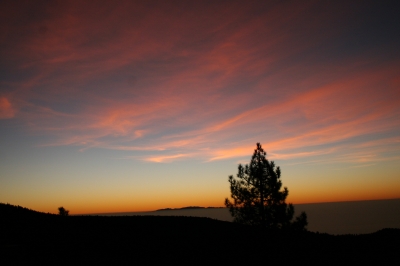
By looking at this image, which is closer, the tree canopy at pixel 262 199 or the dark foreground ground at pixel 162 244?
the dark foreground ground at pixel 162 244

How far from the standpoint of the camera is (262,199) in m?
26.5

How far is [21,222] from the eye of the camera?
1470 cm

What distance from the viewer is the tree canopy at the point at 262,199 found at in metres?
26.0

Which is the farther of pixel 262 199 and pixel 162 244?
pixel 262 199

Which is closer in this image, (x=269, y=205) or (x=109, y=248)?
(x=109, y=248)

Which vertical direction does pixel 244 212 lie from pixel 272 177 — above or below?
below

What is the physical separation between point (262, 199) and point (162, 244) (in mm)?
15681

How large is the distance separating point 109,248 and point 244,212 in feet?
57.4

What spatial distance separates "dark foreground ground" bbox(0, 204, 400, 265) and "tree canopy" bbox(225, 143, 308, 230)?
8.25 meters

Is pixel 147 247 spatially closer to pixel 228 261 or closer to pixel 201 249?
pixel 201 249

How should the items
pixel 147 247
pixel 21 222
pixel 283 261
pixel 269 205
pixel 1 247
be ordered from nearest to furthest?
pixel 1 247
pixel 283 261
pixel 147 247
pixel 21 222
pixel 269 205

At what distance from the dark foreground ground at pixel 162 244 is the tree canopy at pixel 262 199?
325 inches

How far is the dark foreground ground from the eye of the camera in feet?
35.0

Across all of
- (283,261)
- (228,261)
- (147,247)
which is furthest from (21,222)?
(283,261)
